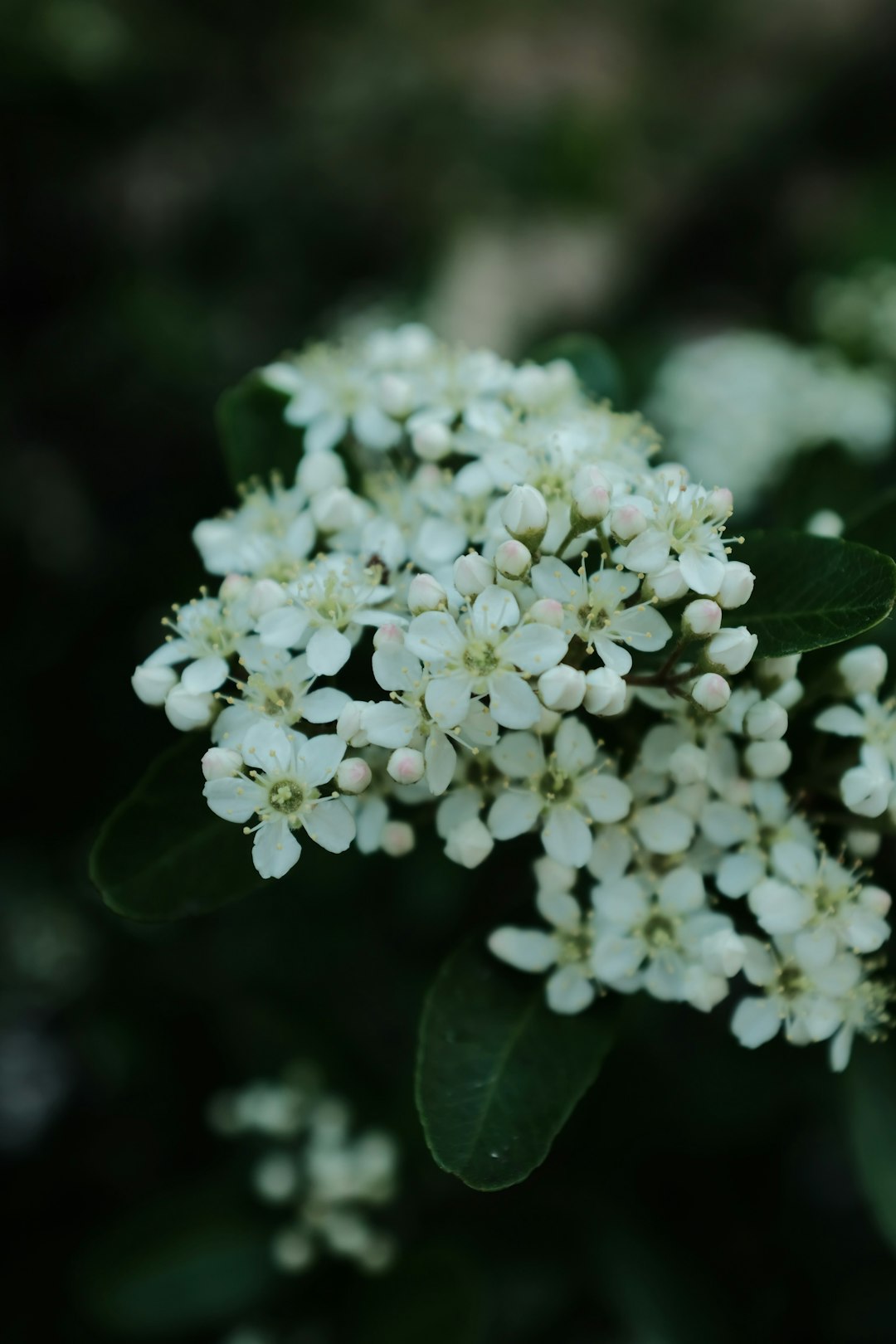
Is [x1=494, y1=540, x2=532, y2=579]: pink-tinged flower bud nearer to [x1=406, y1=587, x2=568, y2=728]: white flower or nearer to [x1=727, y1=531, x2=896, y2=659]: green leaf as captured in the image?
[x1=406, y1=587, x2=568, y2=728]: white flower

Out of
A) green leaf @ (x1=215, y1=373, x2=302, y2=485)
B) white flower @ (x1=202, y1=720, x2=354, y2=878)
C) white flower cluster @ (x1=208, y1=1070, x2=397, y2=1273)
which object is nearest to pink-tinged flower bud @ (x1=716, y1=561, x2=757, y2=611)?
white flower @ (x1=202, y1=720, x2=354, y2=878)

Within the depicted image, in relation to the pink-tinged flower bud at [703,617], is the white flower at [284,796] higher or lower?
lower

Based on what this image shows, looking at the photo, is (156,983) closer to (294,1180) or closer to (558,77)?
(294,1180)

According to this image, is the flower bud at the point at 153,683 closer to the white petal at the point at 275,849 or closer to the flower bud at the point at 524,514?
the white petal at the point at 275,849

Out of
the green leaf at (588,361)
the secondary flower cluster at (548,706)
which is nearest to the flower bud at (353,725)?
the secondary flower cluster at (548,706)

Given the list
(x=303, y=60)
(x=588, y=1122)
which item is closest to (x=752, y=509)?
(x=588, y=1122)

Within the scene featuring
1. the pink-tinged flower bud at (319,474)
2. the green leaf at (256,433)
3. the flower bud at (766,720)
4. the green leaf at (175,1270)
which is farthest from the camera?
the green leaf at (175,1270)

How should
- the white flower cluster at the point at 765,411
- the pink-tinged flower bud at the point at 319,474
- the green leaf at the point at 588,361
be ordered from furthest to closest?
the white flower cluster at the point at 765,411
the green leaf at the point at 588,361
the pink-tinged flower bud at the point at 319,474
